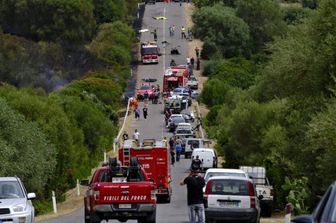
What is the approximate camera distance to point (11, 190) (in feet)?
82.6

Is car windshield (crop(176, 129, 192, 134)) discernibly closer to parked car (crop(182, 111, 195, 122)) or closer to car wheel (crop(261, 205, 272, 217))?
parked car (crop(182, 111, 195, 122))

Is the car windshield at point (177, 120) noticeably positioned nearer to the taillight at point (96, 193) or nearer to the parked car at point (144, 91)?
the parked car at point (144, 91)

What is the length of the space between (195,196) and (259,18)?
118602 millimetres

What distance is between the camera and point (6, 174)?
45625 mm

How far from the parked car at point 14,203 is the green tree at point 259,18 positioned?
11353 cm

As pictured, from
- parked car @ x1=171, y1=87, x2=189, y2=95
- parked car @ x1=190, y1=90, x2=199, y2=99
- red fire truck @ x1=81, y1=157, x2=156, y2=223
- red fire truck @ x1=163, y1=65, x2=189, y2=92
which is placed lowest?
parked car @ x1=190, y1=90, x2=199, y2=99

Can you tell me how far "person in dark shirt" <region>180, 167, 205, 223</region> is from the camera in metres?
24.4

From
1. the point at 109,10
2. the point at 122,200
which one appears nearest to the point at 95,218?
the point at 122,200

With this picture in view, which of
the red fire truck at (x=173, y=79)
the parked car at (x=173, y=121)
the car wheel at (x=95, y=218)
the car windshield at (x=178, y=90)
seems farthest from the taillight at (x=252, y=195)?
the red fire truck at (x=173, y=79)

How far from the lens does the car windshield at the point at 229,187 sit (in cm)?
2986

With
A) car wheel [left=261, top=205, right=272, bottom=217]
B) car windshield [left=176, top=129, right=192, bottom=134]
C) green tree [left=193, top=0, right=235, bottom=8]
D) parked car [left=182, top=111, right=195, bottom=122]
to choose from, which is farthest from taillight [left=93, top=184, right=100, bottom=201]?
green tree [left=193, top=0, right=235, bottom=8]

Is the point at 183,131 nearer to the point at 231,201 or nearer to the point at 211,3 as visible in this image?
the point at 231,201

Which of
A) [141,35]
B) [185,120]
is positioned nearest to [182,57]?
[141,35]

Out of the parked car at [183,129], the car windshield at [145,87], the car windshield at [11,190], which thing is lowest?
the car windshield at [145,87]
